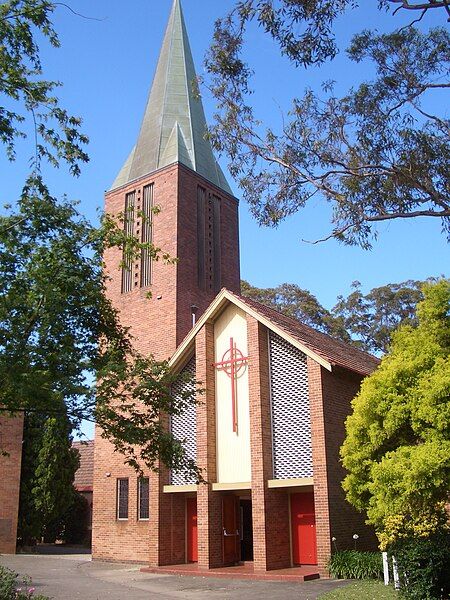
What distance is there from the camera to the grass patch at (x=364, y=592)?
1231 centimetres

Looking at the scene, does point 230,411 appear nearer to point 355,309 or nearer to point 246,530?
point 246,530

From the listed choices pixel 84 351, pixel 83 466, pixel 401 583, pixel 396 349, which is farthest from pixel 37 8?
pixel 83 466

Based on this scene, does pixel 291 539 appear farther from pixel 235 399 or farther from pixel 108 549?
pixel 108 549

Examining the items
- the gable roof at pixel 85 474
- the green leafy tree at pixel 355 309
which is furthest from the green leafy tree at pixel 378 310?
the gable roof at pixel 85 474

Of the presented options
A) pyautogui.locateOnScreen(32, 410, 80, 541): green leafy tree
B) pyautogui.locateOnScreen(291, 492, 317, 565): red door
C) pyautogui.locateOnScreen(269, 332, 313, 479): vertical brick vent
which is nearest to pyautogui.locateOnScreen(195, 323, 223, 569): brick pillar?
pyautogui.locateOnScreen(269, 332, 313, 479): vertical brick vent

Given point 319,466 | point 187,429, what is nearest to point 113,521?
point 187,429

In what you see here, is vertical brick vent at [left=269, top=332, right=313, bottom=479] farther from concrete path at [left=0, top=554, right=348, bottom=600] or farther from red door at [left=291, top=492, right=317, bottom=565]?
concrete path at [left=0, top=554, right=348, bottom=600]

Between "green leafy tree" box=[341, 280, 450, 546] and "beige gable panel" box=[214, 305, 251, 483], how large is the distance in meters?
5.43

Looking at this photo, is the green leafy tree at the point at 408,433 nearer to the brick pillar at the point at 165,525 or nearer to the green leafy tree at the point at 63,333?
the green leafy tree at the point at 63,333

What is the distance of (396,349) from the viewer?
14188mm

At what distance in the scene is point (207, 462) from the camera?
64.1 feet

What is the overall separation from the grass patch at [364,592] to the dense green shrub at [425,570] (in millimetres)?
915

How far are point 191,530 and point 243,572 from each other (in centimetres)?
349

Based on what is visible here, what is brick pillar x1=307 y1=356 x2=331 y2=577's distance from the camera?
16.7 meters
